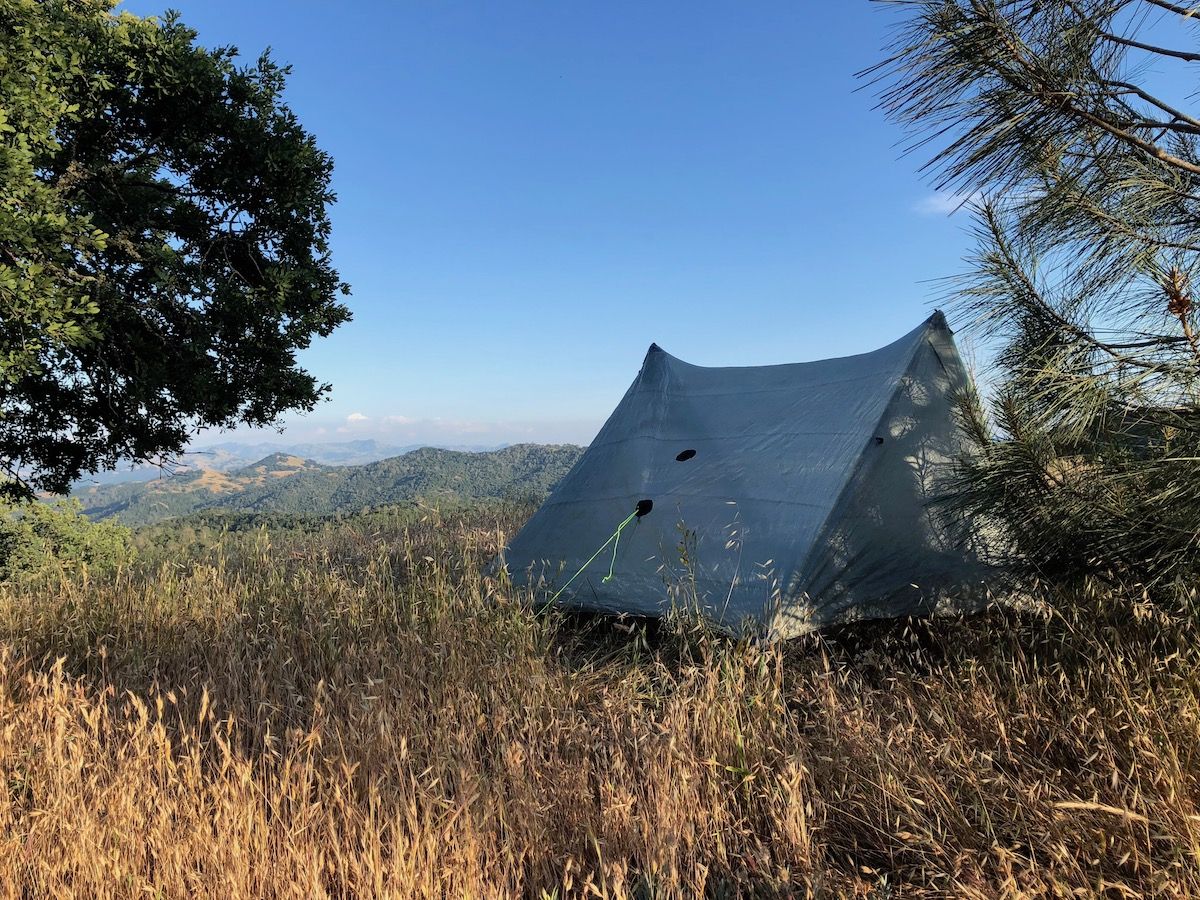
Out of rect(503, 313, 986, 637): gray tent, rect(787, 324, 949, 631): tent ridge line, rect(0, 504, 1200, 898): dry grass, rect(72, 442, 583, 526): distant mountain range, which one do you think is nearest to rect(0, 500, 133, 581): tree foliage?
rect(0, 504, 1200, 898): dry grass

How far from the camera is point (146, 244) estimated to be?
603 cm

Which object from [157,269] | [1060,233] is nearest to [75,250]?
[157,269]

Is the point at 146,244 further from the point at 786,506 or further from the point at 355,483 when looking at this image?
the point at 355,483

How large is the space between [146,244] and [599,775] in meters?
6.44

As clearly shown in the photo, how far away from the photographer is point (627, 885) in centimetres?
189

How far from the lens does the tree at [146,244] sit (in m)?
5.25

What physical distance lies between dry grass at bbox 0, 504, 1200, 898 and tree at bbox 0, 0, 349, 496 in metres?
3.49

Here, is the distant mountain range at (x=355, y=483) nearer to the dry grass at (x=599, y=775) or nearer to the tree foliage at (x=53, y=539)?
the tree foliage at (x=53, y=539)

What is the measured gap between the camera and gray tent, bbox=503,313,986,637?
12.8ft

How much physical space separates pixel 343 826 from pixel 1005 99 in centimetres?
366

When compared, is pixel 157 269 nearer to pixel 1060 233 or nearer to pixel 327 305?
pixel 327 305

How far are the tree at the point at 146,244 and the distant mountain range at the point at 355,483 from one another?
67.8 ft

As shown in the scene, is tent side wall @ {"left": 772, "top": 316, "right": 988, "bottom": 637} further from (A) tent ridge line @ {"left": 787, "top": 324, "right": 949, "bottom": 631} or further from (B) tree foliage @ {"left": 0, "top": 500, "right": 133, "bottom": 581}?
(B) tree foliage @ {"left": 0, "top": 500, "right": 133, "bottom": 581}

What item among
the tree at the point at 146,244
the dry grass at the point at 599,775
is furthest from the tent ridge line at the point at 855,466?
the tree at the point at 146,244
